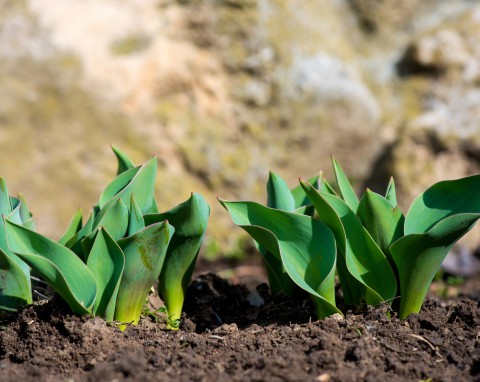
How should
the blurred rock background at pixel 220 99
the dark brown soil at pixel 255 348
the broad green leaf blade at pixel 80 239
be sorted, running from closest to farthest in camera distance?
the dark brown soil at pixel 255 348, the broad green leaf blade at pixel 80 239, the blurred rock background at pixel 220 99

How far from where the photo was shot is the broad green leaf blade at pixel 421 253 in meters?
2.08

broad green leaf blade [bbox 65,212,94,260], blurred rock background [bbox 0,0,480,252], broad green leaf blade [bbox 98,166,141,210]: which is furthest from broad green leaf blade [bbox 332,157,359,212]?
Result: blurred rock background [bbox 0,0,480,252]

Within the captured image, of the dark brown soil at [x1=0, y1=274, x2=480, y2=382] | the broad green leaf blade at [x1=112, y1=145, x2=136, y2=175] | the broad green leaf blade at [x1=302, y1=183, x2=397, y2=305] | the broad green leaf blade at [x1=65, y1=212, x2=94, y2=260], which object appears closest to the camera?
the dark brown soil at [x1=0, y1=274, x2=480, y2=382]

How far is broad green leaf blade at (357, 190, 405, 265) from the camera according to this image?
7.38 ft

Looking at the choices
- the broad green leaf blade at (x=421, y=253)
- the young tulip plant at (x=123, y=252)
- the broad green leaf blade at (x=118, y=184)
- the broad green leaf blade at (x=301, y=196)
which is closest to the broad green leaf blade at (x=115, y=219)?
the young tulip plant at (x=123, y=252)

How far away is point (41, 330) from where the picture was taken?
221 centimetres

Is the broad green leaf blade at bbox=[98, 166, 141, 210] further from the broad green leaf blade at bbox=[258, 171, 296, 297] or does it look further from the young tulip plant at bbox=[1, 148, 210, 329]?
the broad green leaf blade at bbox=[258, 171, 296, 297]

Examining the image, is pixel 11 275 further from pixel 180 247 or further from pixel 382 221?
pixel 382 221

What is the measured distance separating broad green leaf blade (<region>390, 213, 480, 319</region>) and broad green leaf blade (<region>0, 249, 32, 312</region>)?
1163 mm

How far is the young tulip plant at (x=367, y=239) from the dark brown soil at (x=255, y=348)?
0.09m

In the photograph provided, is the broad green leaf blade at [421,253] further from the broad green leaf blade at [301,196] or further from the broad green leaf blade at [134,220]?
the broad green leaf blade at [134,220]

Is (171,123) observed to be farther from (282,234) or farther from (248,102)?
(282,234)

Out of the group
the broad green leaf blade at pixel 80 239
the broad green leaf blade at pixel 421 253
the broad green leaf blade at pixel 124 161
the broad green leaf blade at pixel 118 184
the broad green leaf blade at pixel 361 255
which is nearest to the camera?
the broad green leaf blade at pixel 421 253

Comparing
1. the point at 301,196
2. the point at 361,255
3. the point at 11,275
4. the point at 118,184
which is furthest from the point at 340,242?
the point at 11,275
